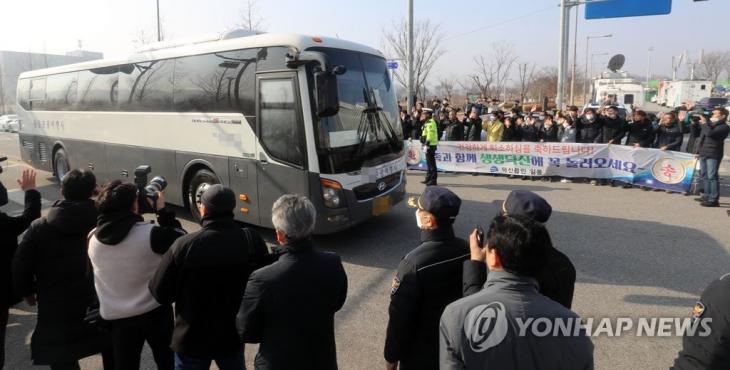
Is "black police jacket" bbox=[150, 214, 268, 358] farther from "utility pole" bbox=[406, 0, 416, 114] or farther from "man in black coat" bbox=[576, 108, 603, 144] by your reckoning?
"utility pole" bbox=[406, 0, 416, 114]

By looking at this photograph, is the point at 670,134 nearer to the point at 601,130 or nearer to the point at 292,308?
the point at 601,130

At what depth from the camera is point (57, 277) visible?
122 inches

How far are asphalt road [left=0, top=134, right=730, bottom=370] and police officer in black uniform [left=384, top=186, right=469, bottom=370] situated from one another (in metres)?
0.60

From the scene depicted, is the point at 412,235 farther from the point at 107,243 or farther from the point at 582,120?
the point at 582,120

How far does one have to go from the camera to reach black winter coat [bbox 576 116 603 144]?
12.1 metres

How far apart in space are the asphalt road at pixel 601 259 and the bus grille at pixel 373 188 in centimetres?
78

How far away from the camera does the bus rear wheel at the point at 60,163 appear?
421 inches

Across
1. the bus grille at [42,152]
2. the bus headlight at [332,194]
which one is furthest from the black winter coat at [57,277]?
the bus grille at [42,152]

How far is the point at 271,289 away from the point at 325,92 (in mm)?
4147

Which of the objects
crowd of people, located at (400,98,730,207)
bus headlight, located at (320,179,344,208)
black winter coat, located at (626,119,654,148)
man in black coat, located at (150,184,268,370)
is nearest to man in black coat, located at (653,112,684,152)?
crowd of people, located at (400,98,730,207)

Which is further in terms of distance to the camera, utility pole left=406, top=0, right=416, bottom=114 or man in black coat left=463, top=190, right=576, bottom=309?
utility pole left=406, top=0, right=416, bottom=114

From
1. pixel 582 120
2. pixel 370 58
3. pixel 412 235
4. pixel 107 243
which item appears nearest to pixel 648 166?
pixel 582 120

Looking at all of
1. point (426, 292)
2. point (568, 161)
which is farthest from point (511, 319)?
point (568, 161)

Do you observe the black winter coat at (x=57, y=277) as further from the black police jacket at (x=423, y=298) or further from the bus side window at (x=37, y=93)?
the bus side window at (x=37, y=93)
